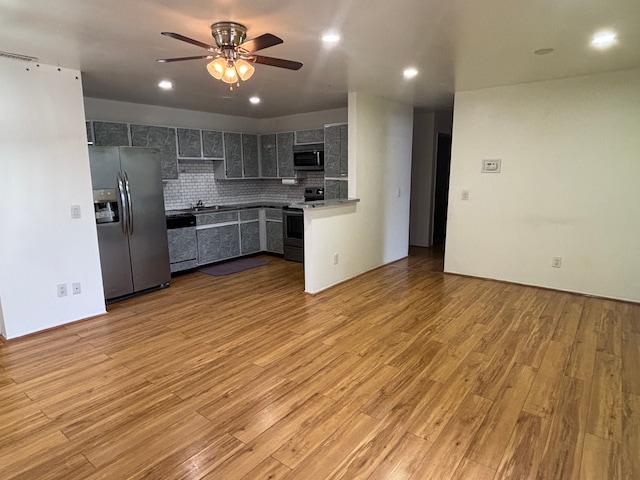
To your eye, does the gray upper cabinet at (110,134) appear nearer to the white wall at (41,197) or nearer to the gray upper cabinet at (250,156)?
the white wall at (41,197)

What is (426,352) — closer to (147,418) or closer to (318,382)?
(318,382)

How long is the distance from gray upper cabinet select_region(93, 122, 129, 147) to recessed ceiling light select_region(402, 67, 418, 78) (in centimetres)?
373

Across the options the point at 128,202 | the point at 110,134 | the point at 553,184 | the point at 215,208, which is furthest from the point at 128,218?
the point at 553,184

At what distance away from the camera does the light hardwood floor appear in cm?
187

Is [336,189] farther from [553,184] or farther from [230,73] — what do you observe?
[230,73]

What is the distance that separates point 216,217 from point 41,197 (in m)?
2.60

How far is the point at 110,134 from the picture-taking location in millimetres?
4777

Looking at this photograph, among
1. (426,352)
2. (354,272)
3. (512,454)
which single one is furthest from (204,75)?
(512,454)

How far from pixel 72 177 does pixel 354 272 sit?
3457mm

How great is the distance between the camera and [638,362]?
9.14 feet

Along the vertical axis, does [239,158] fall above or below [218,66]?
below

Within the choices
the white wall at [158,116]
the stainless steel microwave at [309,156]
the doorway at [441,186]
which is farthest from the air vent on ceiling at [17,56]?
the doorway at [441,186]

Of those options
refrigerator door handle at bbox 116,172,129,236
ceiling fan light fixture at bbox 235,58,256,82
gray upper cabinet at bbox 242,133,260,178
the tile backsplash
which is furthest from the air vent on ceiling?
gray upper cabinet at bbox 242,133,260,178

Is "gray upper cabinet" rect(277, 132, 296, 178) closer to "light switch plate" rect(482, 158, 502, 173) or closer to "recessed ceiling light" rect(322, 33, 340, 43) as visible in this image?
"light switch plate" rect(482, 158, 502, 173)
